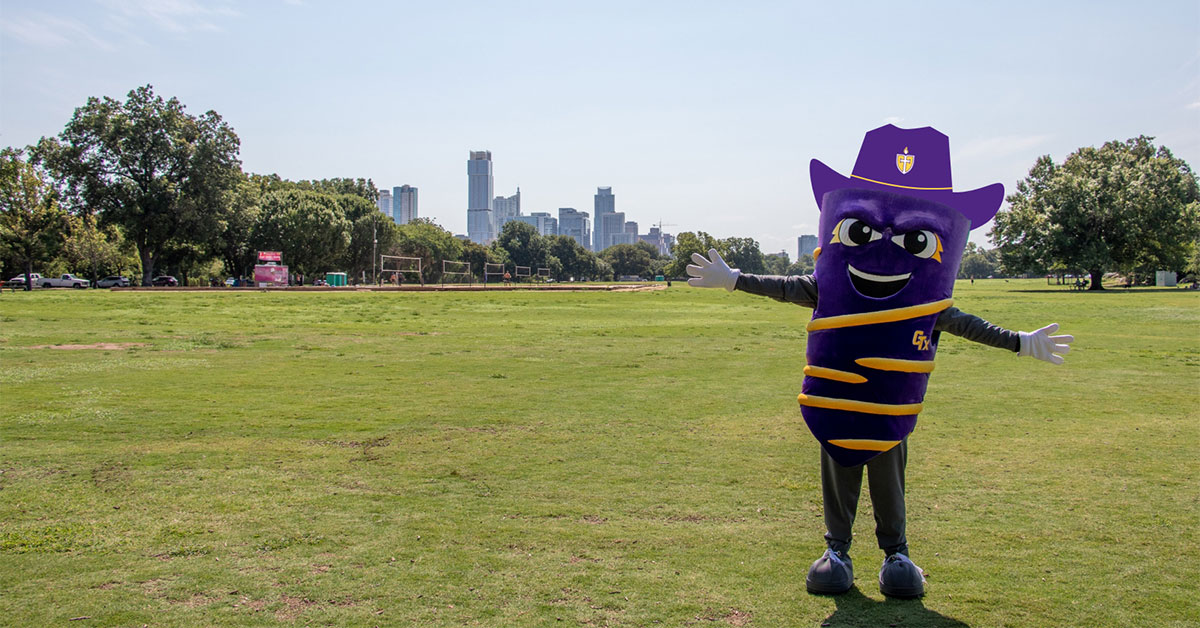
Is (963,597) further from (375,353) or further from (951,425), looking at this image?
(375,353)

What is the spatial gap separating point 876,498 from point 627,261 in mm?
157282

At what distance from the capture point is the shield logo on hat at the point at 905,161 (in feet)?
16.0

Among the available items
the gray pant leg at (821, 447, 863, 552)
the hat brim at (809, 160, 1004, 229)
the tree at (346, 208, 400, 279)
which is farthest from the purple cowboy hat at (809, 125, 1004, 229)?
the tree at (346, 208, 400, 279)

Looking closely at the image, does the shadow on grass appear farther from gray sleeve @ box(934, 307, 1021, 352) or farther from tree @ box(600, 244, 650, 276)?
tree @ box(600, 244, 650, 276)

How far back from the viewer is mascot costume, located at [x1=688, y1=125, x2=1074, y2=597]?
15.2 ft

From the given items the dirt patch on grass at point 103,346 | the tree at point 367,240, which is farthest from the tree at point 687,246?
the dirt patch on grass at point 103,346

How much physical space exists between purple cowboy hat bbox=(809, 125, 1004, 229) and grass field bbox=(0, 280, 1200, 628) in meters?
2.20

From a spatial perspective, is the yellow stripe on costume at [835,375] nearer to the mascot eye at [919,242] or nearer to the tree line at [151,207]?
the mascot eye at [919,242]

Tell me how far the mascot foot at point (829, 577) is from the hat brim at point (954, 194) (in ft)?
7.02

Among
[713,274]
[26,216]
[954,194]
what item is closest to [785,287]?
[713,274]

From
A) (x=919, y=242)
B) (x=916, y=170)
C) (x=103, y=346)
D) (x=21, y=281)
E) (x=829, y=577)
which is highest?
(x=916, y=170)

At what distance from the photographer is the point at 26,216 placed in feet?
168

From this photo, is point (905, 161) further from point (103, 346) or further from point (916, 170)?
point (103, 346)

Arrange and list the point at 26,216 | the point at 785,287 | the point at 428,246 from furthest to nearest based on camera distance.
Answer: the point at 428,246, the point at 26,216, the point at 785,287
